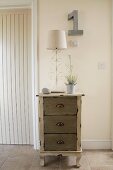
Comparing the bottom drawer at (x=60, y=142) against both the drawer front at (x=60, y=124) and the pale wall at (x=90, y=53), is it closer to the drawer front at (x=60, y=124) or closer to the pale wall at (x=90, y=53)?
the drawer front at (x=60, y=124)

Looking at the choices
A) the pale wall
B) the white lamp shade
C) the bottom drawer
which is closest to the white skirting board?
the pale wall

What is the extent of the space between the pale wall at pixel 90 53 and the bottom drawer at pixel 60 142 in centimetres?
61

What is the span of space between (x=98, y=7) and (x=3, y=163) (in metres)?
2.50

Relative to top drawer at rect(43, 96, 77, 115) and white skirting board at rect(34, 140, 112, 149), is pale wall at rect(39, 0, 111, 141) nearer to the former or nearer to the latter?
white skirting board at rect(34, 140, 112, 149)

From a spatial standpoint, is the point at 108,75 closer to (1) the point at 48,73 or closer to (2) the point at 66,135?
(1) the point at 48,73

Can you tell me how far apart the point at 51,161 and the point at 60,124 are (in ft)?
1.80

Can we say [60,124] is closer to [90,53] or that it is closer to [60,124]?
[60,124]

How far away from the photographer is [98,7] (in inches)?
136

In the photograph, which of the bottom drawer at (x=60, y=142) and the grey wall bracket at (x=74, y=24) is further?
the grey wall bracket at (x=74, y=24)

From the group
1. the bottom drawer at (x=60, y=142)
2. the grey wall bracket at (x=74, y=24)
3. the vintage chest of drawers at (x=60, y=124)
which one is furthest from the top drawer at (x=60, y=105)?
the grey wall bracket at (x=74, y=24)

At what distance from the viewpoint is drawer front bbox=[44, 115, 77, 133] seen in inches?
119

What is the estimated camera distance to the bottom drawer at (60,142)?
9.96ft

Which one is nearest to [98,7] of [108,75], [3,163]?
[108,75]

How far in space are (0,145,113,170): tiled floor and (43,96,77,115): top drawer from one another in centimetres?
67
